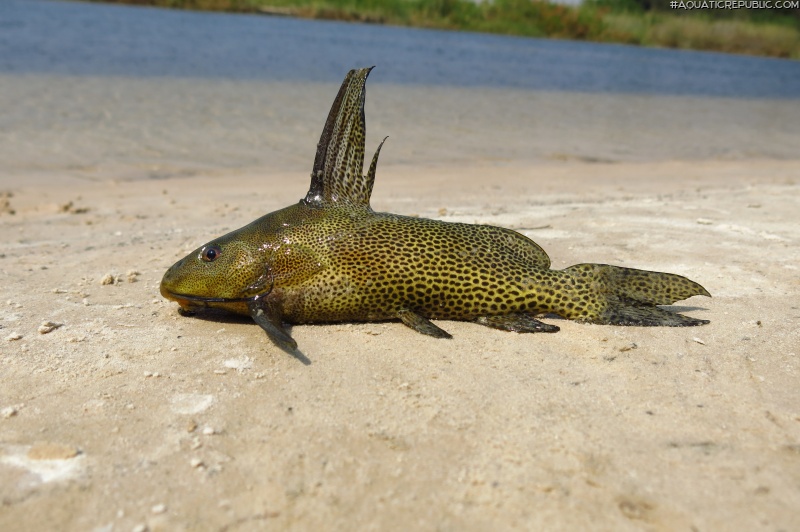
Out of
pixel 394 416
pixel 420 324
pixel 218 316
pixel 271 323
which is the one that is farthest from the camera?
pixel 218 316

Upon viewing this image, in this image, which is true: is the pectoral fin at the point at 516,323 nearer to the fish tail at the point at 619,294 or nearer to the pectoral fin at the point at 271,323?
the fish tail at the point at 619,294

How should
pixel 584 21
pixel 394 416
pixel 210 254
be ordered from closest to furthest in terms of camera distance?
pixel 394 416, pixel 210 254, pixel 584 21

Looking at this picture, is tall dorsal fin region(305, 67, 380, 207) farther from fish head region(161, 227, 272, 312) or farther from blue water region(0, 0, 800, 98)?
blue water region(0, 0, 800, 98)

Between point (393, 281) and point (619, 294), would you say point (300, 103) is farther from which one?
point (619, 294)

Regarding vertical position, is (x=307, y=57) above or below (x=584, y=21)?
below

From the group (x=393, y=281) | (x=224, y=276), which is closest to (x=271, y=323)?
(x=224, y=276)

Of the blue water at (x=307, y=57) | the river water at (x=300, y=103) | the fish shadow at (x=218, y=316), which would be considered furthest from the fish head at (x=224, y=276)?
the blue water at (x=307, y=57)
